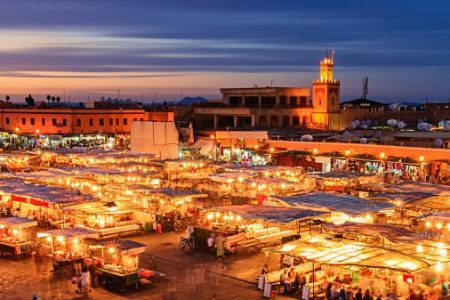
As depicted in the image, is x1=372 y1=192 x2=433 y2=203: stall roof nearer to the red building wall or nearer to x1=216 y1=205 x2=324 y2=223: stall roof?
x1=216 y1=205 x2=324 y2=223: stall roof

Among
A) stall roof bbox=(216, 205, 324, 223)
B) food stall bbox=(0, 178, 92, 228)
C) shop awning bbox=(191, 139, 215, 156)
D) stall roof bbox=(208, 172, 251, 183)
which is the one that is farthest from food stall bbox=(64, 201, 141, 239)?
shop awning bbox=(191, 139, 215, 156)

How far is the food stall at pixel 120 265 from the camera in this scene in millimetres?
13648

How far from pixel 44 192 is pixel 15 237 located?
3.45 metres

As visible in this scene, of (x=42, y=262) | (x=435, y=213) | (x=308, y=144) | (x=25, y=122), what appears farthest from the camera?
(x=25, y=122)

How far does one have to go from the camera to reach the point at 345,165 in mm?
30578

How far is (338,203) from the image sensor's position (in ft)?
59.5

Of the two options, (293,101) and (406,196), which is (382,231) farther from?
(293,101)

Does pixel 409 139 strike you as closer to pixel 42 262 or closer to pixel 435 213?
pixel 435 213

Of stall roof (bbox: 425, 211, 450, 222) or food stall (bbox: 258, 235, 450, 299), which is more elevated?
stall roof (bbox: 425, 211, 450, 222)

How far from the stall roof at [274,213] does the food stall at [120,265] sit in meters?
3.54

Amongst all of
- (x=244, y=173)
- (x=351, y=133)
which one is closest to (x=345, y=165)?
(x=244, y=173)

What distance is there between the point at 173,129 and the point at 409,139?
13.7 metres

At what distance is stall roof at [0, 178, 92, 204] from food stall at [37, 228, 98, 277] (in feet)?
9.03

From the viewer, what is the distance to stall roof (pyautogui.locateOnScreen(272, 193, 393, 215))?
1762 centimetres
